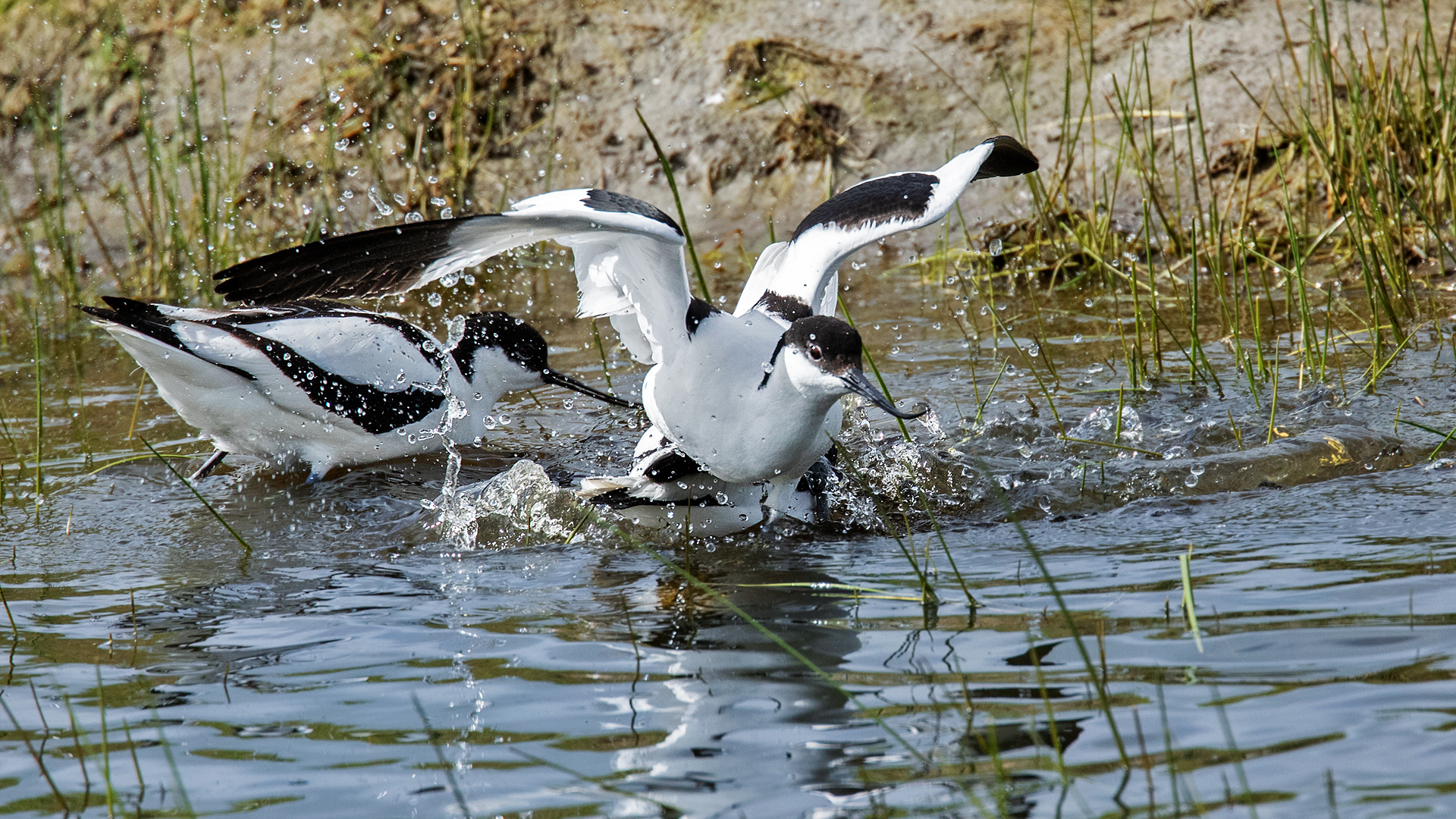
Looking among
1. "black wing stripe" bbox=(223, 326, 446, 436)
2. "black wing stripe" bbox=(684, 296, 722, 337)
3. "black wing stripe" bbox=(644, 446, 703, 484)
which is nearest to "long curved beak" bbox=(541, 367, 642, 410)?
"black wing stripe" bbox=(223, 326, 446, 436)

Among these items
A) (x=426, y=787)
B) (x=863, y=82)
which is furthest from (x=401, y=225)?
(x=863, y=82)

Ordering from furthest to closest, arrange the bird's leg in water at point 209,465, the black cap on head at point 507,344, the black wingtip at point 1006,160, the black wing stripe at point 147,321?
the black cap on head at point 507,344 → the bird's leg in water at point 209,465 → the black wingtip at point 1006,160 → the black wing stripe at point 147,321

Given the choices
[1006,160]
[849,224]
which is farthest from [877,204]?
[1006,160]

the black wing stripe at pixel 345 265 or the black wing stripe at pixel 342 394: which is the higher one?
the black wing stripe at pixel 345 265

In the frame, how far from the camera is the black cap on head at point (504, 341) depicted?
551 cm

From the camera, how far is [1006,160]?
4.82 meters

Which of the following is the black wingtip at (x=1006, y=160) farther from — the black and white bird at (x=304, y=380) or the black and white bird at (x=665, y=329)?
the black and white bird at (x=304, y=380)

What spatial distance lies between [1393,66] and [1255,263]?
149cm

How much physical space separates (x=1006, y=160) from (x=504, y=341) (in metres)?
2.12

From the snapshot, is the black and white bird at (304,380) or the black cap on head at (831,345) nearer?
the black cap on head at (831,345)

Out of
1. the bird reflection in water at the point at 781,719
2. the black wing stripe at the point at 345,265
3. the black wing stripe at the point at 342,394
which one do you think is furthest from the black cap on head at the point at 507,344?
the bird reflection in water at the point at 781,719

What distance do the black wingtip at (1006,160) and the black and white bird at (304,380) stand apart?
1598 millimetres

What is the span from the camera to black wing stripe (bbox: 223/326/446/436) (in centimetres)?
480

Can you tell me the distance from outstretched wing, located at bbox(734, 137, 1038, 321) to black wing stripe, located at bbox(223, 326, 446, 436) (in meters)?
1.35
